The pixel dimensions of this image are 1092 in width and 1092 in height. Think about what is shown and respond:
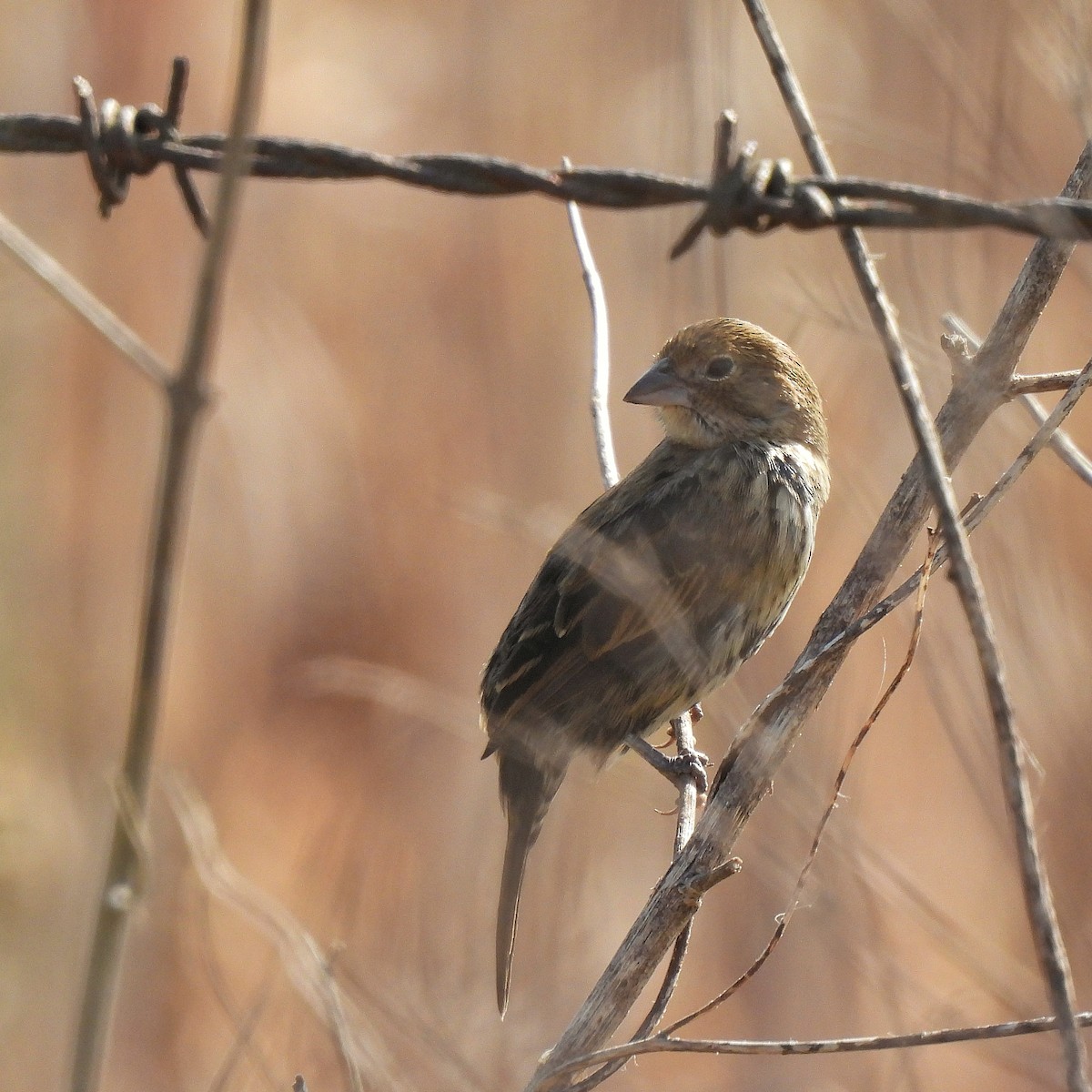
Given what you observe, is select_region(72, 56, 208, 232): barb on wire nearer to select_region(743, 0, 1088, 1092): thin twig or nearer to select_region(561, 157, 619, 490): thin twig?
select_region(743, 0, 1088, 1092): thin twig

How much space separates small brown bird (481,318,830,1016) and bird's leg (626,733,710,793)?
30 millimetres

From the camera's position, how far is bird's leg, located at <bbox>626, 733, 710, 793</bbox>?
3.39 metres

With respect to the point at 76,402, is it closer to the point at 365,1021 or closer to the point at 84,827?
the point at 84,827

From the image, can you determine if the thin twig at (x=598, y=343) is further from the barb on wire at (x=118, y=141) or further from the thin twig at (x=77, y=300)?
the thin twig at (x=77, y=300)

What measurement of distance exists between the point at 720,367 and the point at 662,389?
0.57 ft

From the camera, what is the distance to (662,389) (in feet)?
12.2

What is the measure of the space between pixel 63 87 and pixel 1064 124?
4.96m

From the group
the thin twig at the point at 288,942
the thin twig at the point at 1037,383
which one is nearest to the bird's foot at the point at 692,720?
the thin twig at the point at 288,942

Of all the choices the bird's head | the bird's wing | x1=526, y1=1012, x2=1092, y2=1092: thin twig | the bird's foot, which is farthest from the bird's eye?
x1=526, y1=1012, x2=1092, y2=1092: thin twig

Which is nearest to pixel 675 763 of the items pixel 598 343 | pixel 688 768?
pixel 688 768

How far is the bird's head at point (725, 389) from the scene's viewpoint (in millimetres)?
Result: 3717

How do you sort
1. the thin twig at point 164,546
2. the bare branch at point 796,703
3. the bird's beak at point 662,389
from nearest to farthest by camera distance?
the thin twig at point 164,546, the bare branch at point 796,703, the bird's beak at point 662,389

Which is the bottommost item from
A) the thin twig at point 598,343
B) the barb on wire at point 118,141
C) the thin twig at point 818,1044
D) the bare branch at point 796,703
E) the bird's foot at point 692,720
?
the thin twig at point 818,1044

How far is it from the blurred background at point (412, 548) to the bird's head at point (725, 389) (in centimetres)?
140
